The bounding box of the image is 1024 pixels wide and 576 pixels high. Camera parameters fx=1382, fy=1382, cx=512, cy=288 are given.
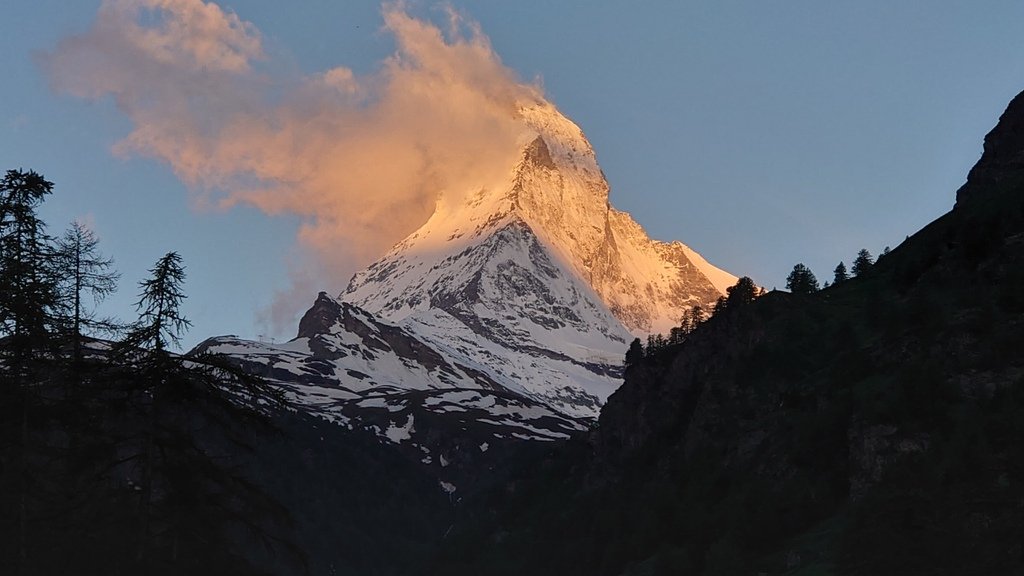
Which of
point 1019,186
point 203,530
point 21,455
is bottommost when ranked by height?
point 203,530

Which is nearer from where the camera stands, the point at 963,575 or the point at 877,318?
the point at 963,575

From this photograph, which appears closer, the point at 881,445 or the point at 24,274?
the point at 24,274

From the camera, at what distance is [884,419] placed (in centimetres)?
14475

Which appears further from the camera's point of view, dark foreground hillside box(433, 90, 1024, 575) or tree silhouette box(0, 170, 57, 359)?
dark foreground hillside box(433, 90, 1024, 575)

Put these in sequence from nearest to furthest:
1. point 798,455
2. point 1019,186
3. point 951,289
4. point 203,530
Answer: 1. point 203,530
2. point 798,455
3. point 951,289
4. point 1019,186

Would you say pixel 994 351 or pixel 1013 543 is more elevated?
pixel 994 351

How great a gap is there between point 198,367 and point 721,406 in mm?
166267

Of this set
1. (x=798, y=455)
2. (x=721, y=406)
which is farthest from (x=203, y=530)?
(x=721, y=406)

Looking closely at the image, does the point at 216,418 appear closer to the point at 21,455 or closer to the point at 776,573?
the point at 21,455

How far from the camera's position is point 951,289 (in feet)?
581

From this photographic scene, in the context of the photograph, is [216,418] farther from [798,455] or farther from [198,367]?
[798,455]

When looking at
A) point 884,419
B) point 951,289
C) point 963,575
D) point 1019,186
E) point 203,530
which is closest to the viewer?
point 203,530

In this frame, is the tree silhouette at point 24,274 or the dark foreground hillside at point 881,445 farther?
the dark foreground hillside at point 881,445

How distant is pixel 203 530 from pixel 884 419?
385 feet
